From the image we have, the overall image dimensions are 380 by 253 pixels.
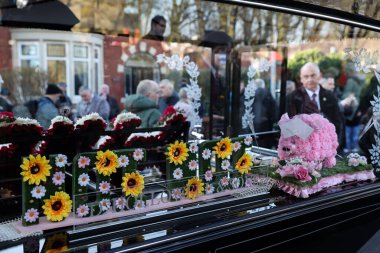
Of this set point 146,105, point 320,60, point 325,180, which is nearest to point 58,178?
point 325,180

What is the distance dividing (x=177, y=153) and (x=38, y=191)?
661 millimetres

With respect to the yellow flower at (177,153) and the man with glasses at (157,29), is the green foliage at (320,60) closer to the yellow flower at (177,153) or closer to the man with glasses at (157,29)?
the man with glasses at (157,29)

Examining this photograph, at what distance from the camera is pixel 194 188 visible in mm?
1914

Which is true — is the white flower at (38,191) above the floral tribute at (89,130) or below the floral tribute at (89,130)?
below

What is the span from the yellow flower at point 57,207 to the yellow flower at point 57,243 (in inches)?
3.6

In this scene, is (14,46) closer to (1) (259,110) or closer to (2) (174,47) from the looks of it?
(2) (174,47)

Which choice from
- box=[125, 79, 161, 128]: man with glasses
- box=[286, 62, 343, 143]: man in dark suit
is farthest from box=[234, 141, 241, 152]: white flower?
box=[286, 62, 343, 143]: man in dark suit

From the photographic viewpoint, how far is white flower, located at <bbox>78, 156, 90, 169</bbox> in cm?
160

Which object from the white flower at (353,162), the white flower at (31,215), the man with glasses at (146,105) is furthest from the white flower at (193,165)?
the man with glasses at (146,105)

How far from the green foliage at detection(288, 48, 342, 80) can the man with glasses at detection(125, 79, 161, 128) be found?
3176 millimetres

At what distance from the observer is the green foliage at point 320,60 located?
23.1ft

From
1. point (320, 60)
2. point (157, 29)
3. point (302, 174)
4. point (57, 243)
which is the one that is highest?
point (157, 29)

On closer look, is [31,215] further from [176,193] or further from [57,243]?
[176,193]

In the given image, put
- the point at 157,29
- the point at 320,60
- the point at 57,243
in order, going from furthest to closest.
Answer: the point at 320,60
the point at 157,29
the point at 57,243
